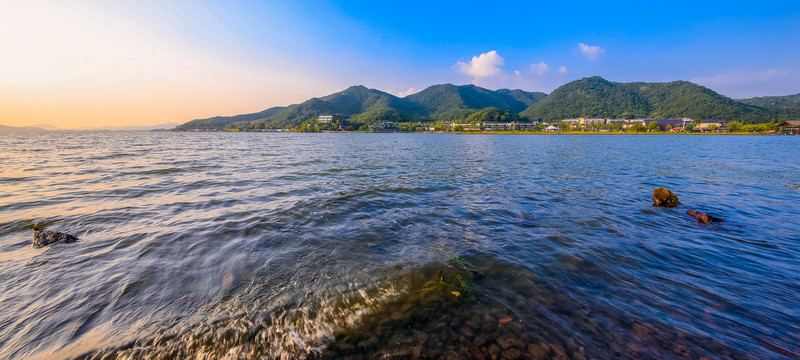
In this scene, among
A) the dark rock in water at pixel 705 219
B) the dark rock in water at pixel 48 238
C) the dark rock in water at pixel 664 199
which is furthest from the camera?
the dark rock in water at pixel 664 199

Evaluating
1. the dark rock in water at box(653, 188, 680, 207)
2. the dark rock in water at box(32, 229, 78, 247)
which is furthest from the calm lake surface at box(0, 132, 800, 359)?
the dark rock in water at box(653, 188, 680, 207)

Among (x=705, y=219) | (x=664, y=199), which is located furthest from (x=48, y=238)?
(x=664, y=199)

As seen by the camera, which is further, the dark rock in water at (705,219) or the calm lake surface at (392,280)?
the dark rock in water at (705,219)

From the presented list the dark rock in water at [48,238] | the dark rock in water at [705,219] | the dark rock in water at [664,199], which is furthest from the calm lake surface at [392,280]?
the dark rock in water at [664,199]

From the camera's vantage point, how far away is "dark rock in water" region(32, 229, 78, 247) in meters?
7.16

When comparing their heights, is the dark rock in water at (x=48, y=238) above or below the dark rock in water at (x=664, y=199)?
above

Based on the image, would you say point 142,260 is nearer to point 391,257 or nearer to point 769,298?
point 391,257

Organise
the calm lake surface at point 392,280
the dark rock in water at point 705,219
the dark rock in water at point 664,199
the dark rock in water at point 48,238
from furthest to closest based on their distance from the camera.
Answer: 1. the dark rock in water at point 664,199
2. the dark rock in water at point 705,219
3. the dark rock in water at point 48,238
4. the calm lake surface at point 392,280

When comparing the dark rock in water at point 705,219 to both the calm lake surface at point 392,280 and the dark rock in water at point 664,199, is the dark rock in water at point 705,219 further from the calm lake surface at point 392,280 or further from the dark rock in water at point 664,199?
the dark rock in water at point 664,199

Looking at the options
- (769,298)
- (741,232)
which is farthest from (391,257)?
(741,232)

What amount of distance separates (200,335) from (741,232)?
14982mm

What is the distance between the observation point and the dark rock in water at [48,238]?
716cm

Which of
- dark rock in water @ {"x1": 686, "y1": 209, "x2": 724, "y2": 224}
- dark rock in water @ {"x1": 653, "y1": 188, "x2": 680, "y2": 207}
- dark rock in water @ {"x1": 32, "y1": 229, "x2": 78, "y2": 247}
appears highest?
dark rock in water @ {"x1": 32, "y1": 229, "x2": 78, "y2": 247}

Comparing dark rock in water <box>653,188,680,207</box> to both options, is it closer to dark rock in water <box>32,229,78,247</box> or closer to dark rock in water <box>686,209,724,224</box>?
dark rock in water <box>686,209,724,224</box>
